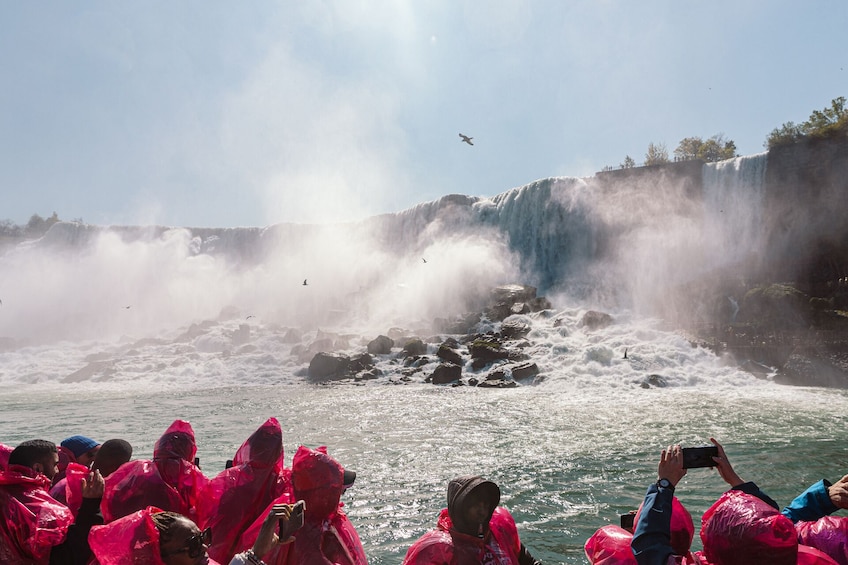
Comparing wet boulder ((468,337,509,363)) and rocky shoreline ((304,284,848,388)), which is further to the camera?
wet boulder ((468,337,509,363))

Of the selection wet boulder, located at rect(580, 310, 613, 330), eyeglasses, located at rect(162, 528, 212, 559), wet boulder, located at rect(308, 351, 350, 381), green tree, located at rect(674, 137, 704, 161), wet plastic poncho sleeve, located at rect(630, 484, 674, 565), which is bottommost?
wet boulder, located at rect(308, 351, 350, 381)

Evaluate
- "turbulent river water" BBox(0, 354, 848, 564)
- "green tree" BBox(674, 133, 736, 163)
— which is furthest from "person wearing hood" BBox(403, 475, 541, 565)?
"green tree" BBox(674, 133, 736, 163)

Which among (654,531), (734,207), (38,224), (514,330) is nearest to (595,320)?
(514,330)

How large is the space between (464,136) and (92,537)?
49.5ft

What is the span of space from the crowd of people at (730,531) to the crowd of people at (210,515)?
0.54 m

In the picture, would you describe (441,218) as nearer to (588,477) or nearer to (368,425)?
(368,425)

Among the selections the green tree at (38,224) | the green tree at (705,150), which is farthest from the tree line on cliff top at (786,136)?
the green tree at (38,224)

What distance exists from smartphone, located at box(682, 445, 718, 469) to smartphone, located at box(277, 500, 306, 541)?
166cm

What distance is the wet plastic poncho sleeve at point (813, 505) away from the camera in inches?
94.7

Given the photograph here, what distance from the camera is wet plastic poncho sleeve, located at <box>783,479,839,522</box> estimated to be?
7.89 ft

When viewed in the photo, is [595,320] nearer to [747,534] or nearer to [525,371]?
[525,371]

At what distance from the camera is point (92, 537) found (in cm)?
181

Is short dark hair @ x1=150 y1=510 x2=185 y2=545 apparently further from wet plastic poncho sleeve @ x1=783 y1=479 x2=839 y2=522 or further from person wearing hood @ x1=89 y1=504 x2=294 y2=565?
wet plastic poncho sleeve @ x1=783 y1=479 x2=839 y2=522

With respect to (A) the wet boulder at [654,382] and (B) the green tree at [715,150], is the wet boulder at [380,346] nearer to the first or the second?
(A) the wet boulder at [654,382]
